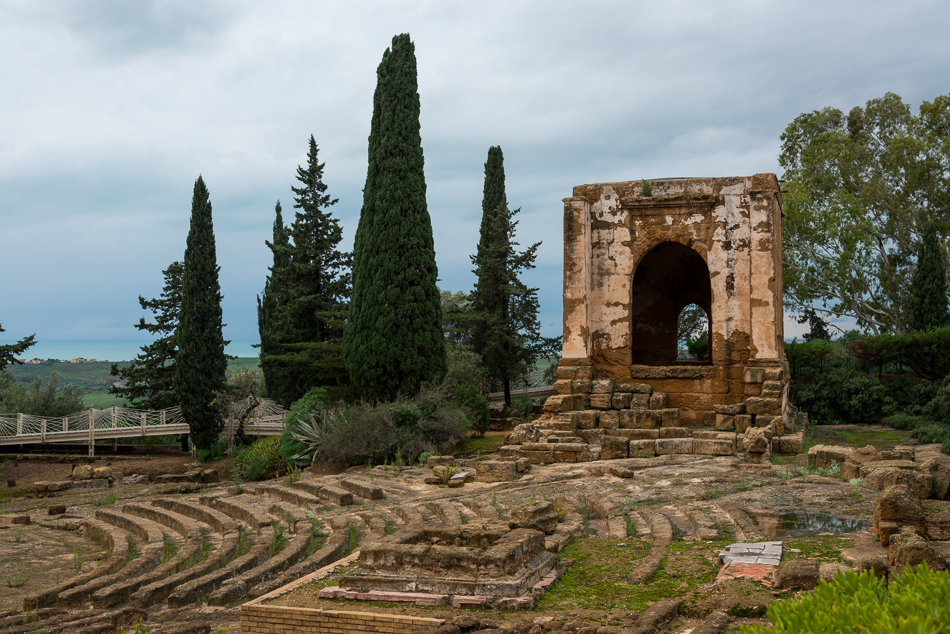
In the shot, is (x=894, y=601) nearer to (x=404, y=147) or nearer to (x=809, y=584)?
(x=809, y=584)

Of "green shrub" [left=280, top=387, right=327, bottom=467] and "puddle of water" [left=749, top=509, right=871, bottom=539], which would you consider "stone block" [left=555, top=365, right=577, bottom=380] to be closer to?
"green shrub" [left=280, top=387, right=327, bottom=467]

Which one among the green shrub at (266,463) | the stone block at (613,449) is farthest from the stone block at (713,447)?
the green shrub at (266,463)

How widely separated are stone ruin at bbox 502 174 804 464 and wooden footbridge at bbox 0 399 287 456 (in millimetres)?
13645

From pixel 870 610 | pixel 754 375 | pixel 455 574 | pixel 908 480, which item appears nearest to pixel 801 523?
pixel 908 480

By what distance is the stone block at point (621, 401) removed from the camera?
52.7 ft

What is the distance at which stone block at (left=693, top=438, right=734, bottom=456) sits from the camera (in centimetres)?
1371

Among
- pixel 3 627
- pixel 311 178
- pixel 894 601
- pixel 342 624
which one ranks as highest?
pixel 311 178

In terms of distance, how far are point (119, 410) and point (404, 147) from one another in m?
15.5

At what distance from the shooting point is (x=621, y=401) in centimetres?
1608

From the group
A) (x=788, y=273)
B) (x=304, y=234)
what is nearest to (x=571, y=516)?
(x=304, y=234)

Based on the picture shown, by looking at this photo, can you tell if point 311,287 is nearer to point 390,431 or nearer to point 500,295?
point 500,295

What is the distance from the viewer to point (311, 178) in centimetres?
2912

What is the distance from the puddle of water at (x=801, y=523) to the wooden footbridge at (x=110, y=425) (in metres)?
20.1

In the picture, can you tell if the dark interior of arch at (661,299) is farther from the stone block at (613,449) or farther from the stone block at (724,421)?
the stone block at (613,449)
